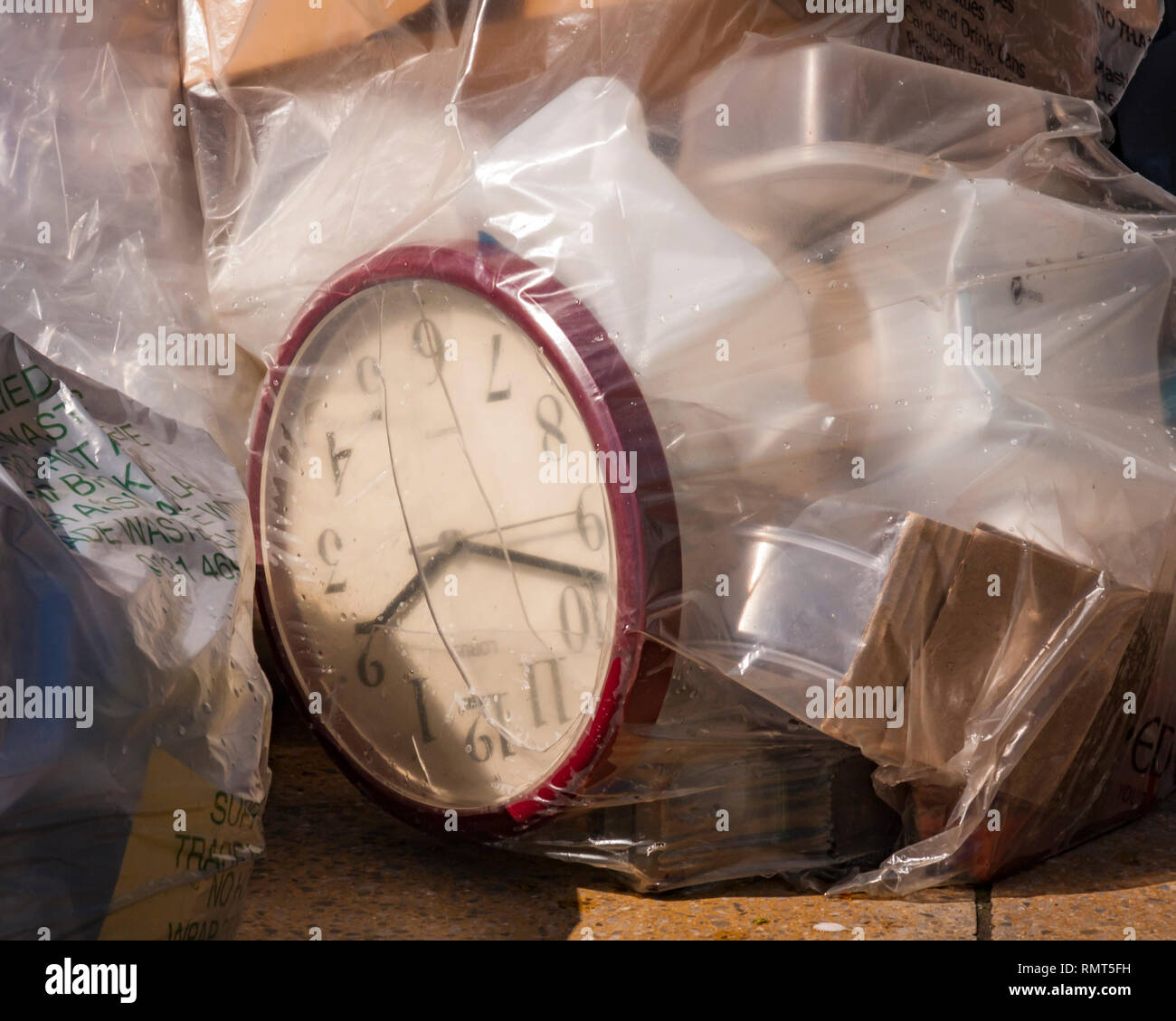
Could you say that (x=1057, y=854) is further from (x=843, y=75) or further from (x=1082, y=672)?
(x=843, y=75)

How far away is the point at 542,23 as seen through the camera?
1.75 meters

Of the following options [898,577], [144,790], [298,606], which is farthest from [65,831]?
[898,577]

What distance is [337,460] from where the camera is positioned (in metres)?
1.86

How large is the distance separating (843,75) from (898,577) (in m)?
0.70

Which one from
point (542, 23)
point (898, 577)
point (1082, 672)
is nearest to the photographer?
point (898, 577)

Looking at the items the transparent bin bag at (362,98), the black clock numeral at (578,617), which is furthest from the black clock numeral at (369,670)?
the transparent bin bag at (362,98)

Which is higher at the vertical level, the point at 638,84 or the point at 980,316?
the point at 638,84
